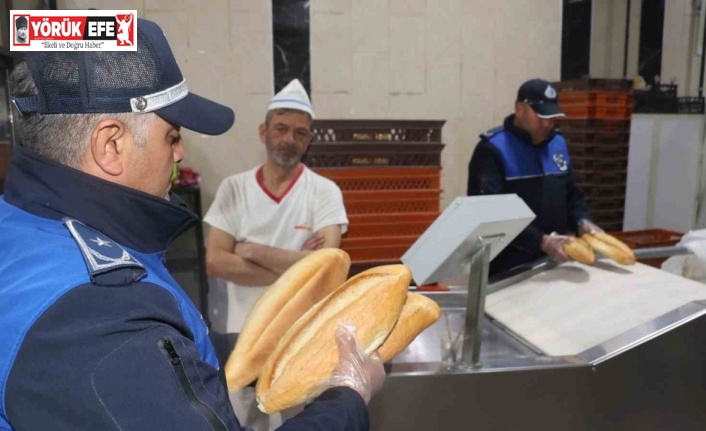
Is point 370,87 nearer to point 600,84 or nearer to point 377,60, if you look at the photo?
point 377,60

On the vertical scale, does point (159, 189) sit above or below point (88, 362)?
above

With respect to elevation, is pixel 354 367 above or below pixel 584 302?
above

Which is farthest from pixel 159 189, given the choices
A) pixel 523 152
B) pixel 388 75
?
pixel 388 75

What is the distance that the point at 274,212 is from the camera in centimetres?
215

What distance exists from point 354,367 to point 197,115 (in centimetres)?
49

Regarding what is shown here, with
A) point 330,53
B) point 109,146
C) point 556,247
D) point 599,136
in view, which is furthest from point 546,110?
point 109,146

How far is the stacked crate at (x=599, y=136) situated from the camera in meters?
3.58

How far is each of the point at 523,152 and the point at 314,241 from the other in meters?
1.11

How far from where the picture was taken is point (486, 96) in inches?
150

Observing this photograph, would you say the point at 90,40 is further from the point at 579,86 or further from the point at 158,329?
the point at 579,86

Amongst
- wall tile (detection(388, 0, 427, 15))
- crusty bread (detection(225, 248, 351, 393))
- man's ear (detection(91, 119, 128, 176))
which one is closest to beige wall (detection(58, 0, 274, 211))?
wall tile (detection(388, 0, 427, 15))

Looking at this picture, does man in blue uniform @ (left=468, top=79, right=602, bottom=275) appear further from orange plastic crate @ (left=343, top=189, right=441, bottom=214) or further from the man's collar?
the man's collar

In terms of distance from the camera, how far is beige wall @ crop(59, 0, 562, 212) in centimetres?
331

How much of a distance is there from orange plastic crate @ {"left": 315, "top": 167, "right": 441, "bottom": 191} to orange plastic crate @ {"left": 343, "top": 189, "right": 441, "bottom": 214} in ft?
0.15
